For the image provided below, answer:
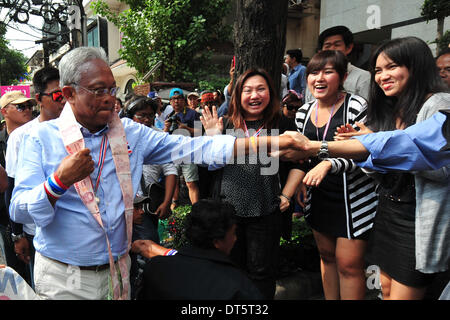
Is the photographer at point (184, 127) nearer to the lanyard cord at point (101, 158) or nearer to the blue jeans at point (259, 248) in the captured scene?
the blue jeans at point (259, 248)

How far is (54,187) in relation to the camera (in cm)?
163

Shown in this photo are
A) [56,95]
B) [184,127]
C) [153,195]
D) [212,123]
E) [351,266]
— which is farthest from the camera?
[184,127]

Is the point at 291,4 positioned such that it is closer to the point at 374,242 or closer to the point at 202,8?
the point at 202,8

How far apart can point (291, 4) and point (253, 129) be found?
44.9 feet

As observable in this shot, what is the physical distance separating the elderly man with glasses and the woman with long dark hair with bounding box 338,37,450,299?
1.50 meters

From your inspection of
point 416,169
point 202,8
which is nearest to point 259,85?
point 416,169

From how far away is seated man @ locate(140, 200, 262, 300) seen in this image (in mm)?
1771

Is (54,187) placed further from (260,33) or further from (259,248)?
(260,33)

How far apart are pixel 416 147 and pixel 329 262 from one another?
1.41m

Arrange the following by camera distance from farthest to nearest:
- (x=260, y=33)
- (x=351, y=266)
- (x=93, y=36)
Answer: (x=93, y=36), (x=260, y=33), (x=351, y=266)

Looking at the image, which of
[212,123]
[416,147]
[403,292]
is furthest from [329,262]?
[212,123]

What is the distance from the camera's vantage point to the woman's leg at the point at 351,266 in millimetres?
2721

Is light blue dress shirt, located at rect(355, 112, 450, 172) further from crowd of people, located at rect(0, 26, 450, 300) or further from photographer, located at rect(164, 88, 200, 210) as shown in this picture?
photographer, located at rect(164, 88, 200, 210)

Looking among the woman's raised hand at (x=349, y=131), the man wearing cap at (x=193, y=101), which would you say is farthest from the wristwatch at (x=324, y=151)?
the man wearing cap at (x=193, y=101)
